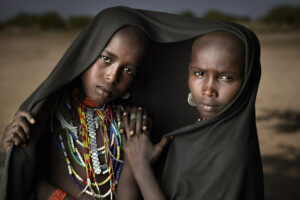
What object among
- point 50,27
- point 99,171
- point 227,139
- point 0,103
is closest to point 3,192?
point 99,171

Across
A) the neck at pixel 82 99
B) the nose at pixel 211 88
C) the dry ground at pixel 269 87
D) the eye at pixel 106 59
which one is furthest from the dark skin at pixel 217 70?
the dry ground at pixel 269 87

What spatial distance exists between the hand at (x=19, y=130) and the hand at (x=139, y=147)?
399 millimetres

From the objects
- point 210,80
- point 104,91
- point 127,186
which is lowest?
point 127,186

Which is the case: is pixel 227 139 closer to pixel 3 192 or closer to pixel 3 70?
pixel 3 192

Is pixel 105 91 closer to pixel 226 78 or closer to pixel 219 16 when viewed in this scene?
pixel 226 78

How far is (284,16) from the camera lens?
8.96 metres

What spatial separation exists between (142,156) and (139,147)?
41 millimetres

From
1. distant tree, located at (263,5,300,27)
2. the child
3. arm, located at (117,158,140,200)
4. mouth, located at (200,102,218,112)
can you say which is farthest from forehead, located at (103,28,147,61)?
distant tree, located at (263,5,300,27)

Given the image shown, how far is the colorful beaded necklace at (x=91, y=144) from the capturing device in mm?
1493

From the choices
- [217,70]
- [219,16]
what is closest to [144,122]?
[217,70]

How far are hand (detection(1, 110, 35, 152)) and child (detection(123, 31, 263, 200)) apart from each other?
0.42m

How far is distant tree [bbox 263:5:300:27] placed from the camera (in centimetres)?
879

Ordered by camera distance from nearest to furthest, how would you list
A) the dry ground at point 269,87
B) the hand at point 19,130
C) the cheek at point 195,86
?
the hand at point 19,130 → the cheek at point 195,86 → the dry ground at point 269,87

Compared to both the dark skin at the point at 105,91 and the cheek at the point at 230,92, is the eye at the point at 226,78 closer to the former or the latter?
the cheek at the point at 230,92
